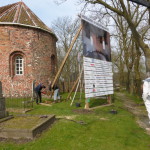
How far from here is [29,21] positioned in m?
17.4

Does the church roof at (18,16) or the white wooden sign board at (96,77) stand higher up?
the church roof at (18,16)

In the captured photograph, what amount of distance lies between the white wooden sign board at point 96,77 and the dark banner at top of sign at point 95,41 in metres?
0.42

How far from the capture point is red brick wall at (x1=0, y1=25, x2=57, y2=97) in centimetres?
1616

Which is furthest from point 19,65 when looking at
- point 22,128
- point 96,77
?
point 22,128

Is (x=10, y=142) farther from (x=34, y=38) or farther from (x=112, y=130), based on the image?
(x=34, y=38)

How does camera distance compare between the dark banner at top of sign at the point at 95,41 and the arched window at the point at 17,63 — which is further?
the arched window at the point at 17,63

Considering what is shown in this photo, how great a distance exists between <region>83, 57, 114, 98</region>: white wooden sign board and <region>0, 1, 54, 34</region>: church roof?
8978mm

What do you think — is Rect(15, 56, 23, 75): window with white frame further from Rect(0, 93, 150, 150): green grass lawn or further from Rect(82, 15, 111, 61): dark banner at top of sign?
Rect(0, 93, 150, 150): green grass lawn

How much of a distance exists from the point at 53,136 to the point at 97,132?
62.4 inches

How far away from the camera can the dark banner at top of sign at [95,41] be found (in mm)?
10438

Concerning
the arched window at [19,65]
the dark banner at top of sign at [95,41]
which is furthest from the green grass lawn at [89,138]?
the arched window at [19,65]

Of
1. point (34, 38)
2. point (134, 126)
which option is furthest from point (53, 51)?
point (134, 126)

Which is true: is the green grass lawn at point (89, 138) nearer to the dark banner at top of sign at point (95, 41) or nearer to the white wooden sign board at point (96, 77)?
the white wooden sign board at point (96, 77)

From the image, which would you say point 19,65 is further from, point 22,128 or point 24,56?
point 22,128
